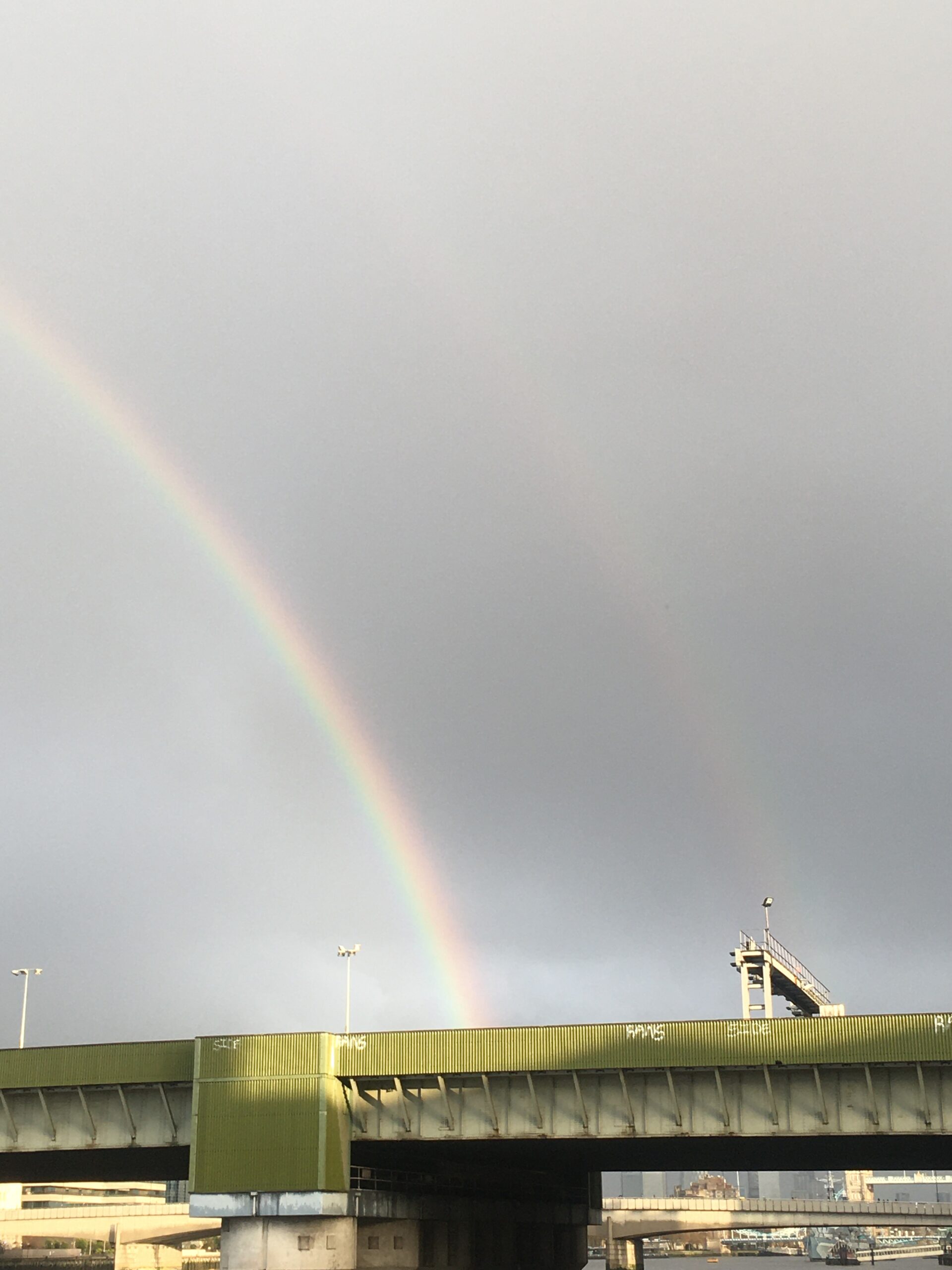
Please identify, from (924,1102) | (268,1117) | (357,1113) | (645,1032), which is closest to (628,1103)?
(645,1032)

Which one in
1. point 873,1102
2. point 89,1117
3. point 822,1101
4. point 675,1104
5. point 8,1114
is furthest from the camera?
point 8,1114

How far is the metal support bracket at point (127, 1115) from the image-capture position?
85.2 meters

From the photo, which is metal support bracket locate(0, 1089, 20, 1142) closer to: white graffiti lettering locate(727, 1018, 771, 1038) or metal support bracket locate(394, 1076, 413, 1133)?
metal support bracket locate(394, 1076, 413, 1133)

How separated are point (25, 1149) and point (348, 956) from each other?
23.8m

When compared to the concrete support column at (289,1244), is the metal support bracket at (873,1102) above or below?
above

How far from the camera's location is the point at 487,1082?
261ft

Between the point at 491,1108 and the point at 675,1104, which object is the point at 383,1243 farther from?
the point at 675,1104

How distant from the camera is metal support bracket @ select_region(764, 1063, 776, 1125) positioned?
7575cm

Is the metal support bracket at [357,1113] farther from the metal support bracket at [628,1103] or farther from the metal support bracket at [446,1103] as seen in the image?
the metal support bracket at [628,1103]

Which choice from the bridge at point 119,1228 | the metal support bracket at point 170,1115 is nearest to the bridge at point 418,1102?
the metal support bracket at point 170,1115

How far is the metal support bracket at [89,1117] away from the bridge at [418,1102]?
126 millimetres

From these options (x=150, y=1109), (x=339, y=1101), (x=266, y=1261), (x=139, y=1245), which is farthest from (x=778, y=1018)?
(x=139, y=1245)

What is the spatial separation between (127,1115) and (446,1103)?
20.4 m

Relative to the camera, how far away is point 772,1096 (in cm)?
7612
